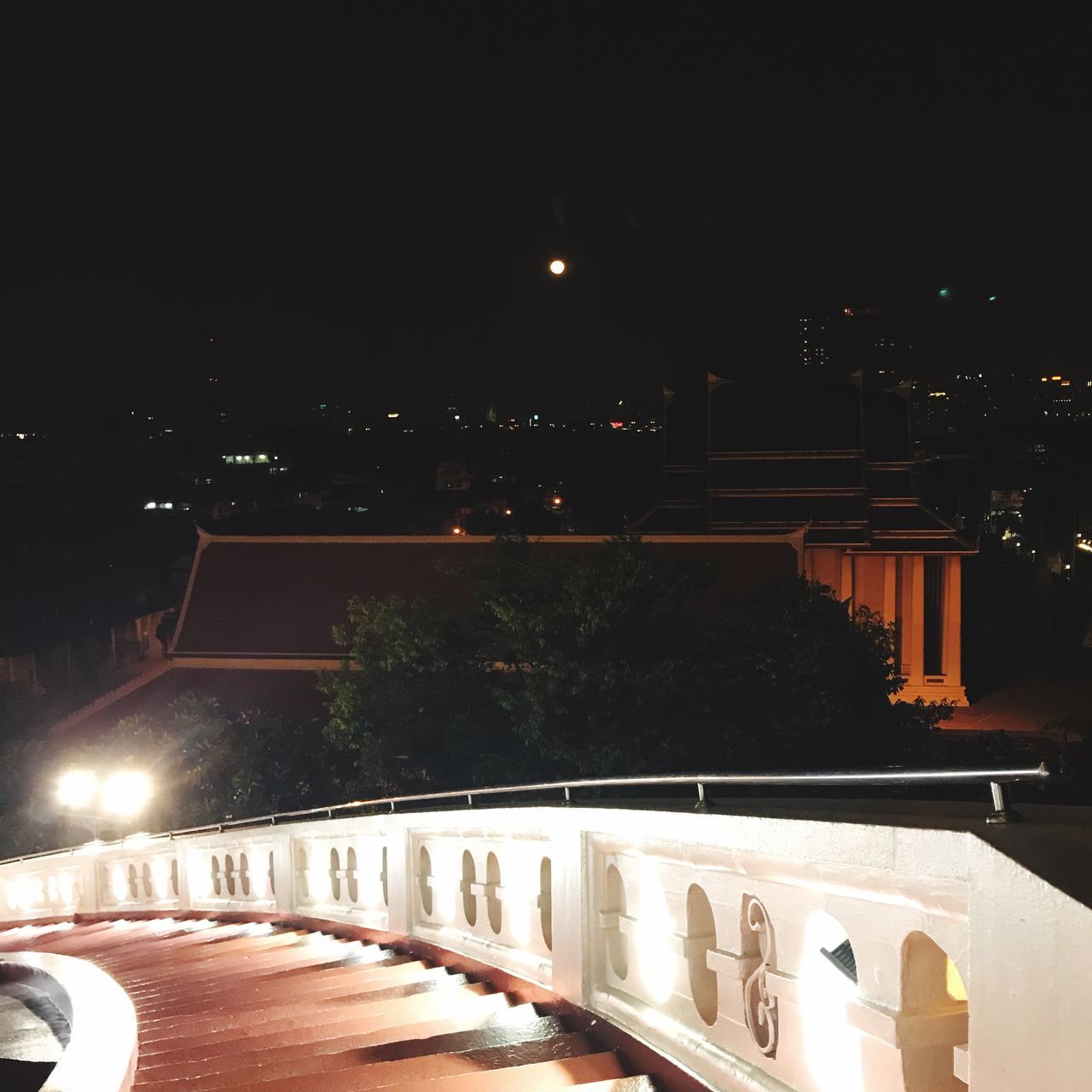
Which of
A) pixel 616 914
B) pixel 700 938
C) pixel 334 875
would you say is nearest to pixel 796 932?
pixel 700 938

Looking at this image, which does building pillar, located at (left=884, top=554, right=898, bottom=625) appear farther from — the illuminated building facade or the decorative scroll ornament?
the decorative scroll ornament

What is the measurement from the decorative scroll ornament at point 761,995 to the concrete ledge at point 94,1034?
70.9 inches

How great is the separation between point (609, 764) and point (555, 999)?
9.27 metres

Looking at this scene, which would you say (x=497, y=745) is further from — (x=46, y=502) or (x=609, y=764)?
(x=46, y=502)

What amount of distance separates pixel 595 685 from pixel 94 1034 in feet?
34.4

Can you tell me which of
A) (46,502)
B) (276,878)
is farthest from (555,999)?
(46,502)

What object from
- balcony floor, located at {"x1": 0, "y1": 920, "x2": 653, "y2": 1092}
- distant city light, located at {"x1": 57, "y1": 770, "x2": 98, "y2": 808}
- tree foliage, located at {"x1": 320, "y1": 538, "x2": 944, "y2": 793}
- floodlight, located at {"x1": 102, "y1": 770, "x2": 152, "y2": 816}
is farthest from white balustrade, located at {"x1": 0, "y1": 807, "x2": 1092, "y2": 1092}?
distant city light, located at {"x1": 57, "y1": 770, "x2": 98, "y2": 808}

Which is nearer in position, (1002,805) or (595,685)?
(1002,805)

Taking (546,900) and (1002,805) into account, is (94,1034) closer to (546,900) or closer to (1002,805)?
(546,900)

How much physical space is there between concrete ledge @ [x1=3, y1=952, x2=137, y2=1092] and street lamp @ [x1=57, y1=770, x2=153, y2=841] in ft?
30.9

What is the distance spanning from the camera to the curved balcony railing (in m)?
2.01

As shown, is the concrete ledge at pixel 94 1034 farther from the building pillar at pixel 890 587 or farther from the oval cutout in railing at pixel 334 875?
the building pillar at pixel 890 587

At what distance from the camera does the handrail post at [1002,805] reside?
89.6 inches

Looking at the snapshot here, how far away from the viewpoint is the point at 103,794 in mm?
15336
